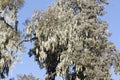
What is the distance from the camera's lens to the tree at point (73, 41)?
3834 centimetres

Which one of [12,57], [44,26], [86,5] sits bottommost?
[12,57]

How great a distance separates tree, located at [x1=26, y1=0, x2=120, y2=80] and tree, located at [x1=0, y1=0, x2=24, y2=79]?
1743 mm

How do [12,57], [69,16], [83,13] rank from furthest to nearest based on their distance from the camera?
[83,13]
[69,16]
[12,57]

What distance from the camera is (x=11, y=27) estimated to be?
37125 millimetres

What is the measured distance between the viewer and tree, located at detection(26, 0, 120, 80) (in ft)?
126

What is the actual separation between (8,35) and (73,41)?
5.13m

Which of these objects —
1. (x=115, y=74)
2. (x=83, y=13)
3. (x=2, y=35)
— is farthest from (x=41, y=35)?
(x=115, y=74)

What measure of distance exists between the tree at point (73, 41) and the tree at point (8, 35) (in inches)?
68.6

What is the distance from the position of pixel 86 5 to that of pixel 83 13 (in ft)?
6.22

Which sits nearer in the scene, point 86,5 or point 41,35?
point 41,35

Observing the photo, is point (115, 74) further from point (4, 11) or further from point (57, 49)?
point (4, 11)

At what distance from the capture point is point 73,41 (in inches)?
1535

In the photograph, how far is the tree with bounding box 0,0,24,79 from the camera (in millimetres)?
36250

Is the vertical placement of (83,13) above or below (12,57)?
above
